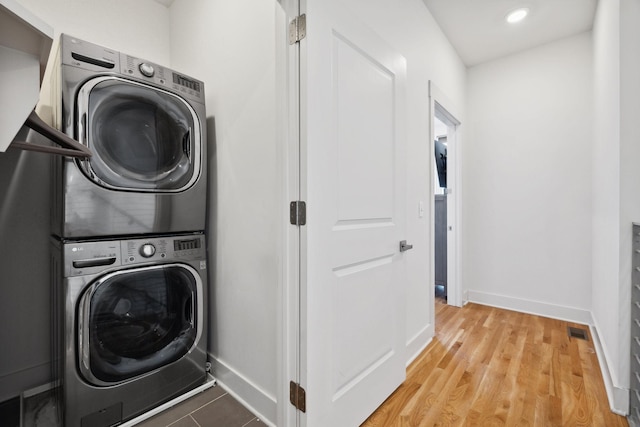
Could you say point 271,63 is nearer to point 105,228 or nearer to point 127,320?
point 105,228

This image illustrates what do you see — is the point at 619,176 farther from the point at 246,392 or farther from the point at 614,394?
the point at 246,392

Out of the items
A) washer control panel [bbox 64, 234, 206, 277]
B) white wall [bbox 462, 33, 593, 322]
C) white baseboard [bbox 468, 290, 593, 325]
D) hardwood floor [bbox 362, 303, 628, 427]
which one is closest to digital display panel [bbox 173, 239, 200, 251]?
washer control panel [bbox 64, 234, 206, 277]

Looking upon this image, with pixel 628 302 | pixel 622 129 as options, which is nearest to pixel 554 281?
pixel 628 302

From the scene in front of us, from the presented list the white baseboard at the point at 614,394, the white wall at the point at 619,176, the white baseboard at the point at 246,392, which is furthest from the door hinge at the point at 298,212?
the white baseboard at the point at 614,394

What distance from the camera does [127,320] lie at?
1.43 metres

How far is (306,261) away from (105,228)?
1.01 m

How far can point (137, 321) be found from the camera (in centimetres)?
146

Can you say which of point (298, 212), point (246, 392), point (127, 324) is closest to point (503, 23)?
point (298, 212)

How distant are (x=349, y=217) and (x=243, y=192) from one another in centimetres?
63

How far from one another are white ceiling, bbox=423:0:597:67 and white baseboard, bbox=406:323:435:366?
269cm

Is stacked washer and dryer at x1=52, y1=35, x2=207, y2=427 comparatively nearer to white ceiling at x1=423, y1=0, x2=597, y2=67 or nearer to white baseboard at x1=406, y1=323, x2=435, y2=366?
white baseboard at x1=406, y1=323, x2=435, y2=366

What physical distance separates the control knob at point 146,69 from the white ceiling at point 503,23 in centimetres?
218

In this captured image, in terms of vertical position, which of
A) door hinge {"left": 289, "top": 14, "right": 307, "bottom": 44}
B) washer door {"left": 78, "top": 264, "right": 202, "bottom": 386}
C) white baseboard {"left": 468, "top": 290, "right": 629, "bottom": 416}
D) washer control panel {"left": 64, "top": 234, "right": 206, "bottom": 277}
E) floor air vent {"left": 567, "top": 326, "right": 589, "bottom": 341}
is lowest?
floor air vent {"left": 567, "top": 326, "right": 589, "bottom": 341}

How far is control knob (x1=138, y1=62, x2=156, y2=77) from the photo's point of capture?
148 cm
